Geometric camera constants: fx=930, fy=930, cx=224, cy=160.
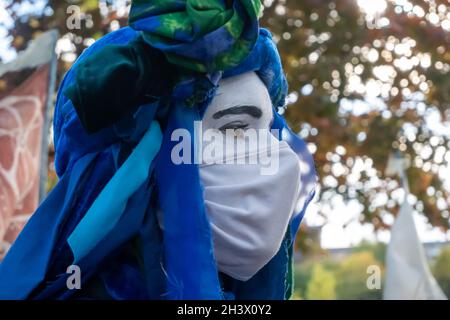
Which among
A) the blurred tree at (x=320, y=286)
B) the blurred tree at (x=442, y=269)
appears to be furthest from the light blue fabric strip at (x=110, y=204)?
the blurred tree at (x=442, y=269)

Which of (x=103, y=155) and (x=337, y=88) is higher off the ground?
(x=103, y=155)

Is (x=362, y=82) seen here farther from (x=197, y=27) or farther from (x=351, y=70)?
(x=197, y=27)

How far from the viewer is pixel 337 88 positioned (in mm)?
6066

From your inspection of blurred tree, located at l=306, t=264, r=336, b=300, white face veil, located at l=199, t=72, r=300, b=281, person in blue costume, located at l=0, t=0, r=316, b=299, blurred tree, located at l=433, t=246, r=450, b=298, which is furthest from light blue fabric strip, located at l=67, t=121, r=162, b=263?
blurred tree, located at l=433, t=246, r=450, b=298

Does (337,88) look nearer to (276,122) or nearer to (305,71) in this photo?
(305,71)

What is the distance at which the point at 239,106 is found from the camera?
186 cm

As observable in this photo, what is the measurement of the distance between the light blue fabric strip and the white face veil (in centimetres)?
12

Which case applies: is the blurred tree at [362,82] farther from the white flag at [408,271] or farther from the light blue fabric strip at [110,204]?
the light blue fabric strip at [110,204]

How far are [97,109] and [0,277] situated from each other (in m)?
0.38

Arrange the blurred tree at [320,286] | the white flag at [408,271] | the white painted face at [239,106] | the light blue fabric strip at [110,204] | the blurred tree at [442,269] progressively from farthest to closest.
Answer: the blurred tree at [442,269]
the blurred tree at [320,286]
the white flag at [408,271]
the white painted face at [239,106]
the light blue fabric strip at [110,204]

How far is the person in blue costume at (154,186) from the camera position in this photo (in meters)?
1.69

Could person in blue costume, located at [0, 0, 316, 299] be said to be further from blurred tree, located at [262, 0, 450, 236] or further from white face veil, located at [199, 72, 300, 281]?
blurred tree, located at [262, 0, 450, 236]

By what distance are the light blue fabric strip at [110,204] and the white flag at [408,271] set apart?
10.4 feet
